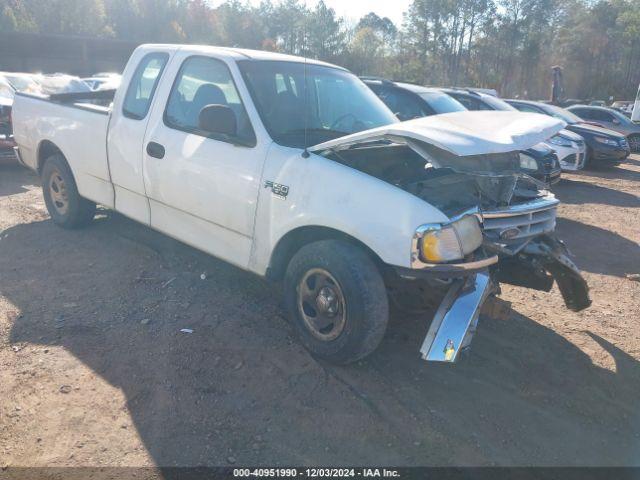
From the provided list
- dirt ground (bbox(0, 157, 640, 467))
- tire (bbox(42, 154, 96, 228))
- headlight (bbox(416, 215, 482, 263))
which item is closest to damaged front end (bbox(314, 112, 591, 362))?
headlight (bbox(416, 215, 482, 263))

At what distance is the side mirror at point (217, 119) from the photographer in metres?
3.83

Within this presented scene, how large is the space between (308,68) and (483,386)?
3.00m

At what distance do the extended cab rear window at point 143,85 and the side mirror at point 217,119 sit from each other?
1.19 m

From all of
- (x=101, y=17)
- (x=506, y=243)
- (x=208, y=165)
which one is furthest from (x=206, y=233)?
(x=101, y=17)

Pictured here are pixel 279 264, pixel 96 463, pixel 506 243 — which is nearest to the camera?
pixel 96 463

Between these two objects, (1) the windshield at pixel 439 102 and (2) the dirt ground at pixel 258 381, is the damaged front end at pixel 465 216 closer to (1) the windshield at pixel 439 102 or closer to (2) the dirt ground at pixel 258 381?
(2) the dirt ground at pixel 258 381

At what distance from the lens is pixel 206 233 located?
14.3 ft

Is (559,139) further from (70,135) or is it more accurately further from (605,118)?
(70,135)

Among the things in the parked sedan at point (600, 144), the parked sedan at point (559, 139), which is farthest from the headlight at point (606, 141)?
the parked sedan at point (559, 139)

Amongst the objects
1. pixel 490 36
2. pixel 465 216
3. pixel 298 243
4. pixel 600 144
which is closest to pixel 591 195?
pixel 600 144

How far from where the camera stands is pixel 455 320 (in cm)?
330

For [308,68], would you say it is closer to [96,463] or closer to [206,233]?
[206,233]

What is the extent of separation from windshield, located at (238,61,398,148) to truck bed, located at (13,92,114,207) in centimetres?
182

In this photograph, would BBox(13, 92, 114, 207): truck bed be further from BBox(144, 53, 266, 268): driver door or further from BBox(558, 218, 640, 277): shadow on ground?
BBox(558, 218, 640, 277): shadow on ground
